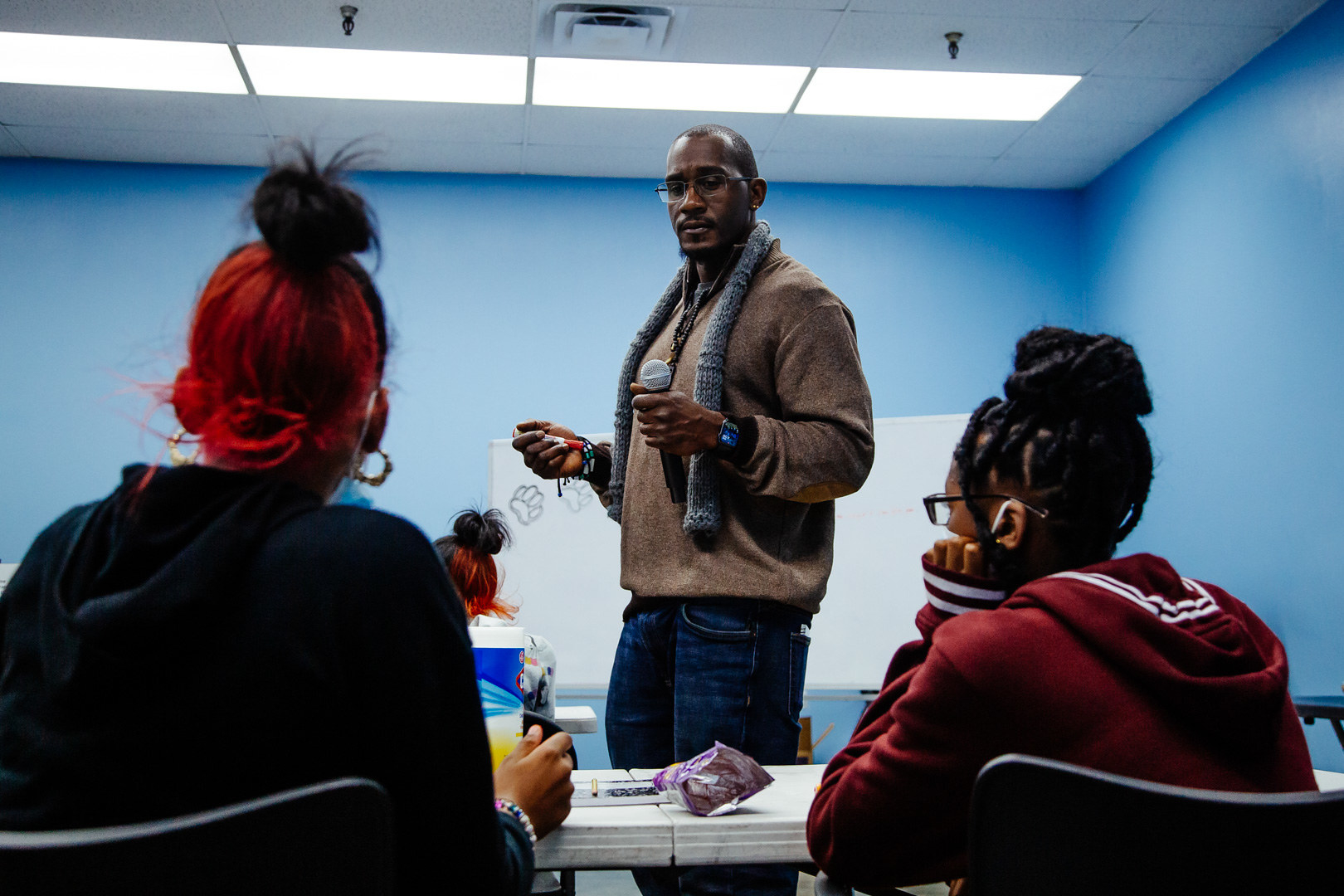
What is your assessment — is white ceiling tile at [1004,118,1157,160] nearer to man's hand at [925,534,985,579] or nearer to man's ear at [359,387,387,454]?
man's hand at [925,534,985,579]

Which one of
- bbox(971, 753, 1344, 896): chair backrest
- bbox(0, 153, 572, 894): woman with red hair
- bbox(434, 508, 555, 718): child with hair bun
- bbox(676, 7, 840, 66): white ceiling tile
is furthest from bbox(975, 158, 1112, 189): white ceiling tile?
bbox(0, 153, 572, 894): woman with red hair

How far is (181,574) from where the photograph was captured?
0.66m

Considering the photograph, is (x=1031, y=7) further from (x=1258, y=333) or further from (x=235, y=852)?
Result: (x=235, y=852)

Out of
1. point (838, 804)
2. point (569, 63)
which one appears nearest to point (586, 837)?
point (838, 804)

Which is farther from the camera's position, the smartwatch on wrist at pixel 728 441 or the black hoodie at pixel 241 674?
the smartwatch on wrist at pixel 728 441

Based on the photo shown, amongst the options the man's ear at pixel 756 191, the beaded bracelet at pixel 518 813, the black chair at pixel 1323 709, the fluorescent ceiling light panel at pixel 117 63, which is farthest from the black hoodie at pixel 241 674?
the fluorescent ceiling light panel at pixel 117 63

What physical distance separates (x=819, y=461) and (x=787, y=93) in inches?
103

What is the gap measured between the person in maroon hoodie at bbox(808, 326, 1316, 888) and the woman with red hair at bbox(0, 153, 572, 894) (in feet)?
1.20

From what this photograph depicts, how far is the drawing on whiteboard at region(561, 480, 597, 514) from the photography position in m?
3.91

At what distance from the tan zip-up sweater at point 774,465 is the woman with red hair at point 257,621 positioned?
862 mm

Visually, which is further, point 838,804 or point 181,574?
point 838,804

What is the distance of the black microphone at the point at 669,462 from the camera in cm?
165

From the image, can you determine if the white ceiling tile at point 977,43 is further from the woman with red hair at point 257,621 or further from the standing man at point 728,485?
the woman with red hair at point 257,621

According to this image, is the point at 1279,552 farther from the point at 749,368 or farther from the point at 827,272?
the point at 749,368
